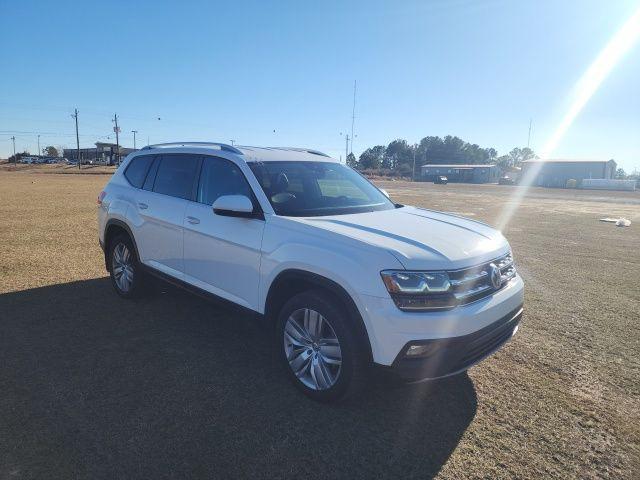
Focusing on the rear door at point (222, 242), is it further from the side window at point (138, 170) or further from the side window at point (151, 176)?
the side window at point (138, 170)

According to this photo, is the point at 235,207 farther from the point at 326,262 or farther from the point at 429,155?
the point at 429,155

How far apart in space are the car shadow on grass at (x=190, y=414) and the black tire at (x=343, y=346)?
12 centimetres

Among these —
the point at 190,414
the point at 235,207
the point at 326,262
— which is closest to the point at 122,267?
the point at 235,207

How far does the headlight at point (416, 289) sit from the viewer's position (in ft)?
9.13

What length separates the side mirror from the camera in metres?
3.47

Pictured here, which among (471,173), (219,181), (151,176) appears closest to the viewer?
(219,181)

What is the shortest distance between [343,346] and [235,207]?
1393 millimetres

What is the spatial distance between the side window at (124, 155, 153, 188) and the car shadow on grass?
1.80m

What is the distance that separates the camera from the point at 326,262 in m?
3.04

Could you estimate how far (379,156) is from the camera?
15825 centimetres

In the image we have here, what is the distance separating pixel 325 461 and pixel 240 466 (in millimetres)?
515

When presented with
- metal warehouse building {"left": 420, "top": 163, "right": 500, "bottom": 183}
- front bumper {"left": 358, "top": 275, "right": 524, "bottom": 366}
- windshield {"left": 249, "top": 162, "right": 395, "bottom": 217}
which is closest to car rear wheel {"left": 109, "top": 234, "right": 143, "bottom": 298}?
windshield {"left": 249, "top": 162, "right": 395, "bottom": 217}

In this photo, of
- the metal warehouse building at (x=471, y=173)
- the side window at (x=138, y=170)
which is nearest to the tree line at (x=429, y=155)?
the metal warehouse building at (x=471, y=173)

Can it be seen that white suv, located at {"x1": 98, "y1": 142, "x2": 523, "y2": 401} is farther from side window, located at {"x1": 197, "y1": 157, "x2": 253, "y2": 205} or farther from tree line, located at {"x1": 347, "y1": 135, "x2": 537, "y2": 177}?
tree line, located at {"x1": 347, "y1": 135, "x2": 537, "y2": 177}
